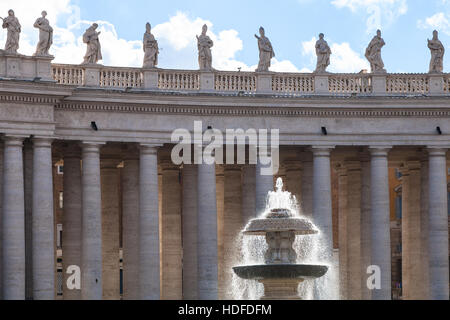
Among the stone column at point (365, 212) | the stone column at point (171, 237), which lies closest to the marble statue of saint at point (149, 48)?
the stone column at point (171, 237)

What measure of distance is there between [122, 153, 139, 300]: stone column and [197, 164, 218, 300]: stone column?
4.95 meters

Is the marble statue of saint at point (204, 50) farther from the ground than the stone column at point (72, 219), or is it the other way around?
the marble statue of saint at point (204, 50)

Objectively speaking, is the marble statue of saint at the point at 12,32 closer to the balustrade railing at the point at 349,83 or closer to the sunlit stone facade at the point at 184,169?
the sunlit stone facade at the point at 184,169

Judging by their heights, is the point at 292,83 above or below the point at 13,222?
above

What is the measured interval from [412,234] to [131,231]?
21.4 meters

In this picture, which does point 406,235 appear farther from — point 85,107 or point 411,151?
point 85,107

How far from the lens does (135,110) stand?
274 feet

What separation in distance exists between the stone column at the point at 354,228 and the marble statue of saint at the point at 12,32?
2829 centimetres

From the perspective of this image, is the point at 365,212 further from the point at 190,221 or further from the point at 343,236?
the point at 190,221

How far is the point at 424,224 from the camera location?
90.6m

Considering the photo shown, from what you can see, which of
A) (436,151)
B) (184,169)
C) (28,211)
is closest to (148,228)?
(184,169)

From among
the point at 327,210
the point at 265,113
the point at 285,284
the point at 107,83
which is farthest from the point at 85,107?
the point at 285,284

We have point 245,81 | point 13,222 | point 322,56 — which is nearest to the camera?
point 13,222

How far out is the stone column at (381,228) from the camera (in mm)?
86062
